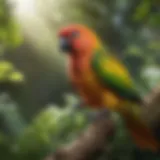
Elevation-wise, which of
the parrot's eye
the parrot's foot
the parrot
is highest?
the parrot's eye

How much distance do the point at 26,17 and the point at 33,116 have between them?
0.31 meters

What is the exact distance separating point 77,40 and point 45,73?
14cm

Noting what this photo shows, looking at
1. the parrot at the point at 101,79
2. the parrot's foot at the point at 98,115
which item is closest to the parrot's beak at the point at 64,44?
the parrot at the point at 101,79

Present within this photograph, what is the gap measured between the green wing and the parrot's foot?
0.07 meters

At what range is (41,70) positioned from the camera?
4.39 feet

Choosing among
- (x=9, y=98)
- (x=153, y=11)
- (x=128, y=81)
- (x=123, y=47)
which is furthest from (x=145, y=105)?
(x=9, y=98)

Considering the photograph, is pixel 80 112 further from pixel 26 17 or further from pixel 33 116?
pixel 26 17

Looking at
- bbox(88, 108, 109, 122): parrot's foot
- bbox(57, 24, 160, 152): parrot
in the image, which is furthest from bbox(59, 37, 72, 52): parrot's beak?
bbox(88, 108, 109, 122): parrot's foot

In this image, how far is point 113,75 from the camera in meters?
1.33

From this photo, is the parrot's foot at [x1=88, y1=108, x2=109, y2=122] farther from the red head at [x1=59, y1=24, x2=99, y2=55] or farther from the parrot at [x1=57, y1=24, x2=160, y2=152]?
the red head at [x1=59, y1=24, x2=99, y2=55]

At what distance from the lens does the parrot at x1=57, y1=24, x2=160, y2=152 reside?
133 cm

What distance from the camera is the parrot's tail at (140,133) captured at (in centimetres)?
133

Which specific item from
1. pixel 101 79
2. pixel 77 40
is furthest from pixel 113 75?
pixel 77 40

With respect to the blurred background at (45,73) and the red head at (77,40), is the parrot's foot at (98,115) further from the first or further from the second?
the red head at (77,40)
